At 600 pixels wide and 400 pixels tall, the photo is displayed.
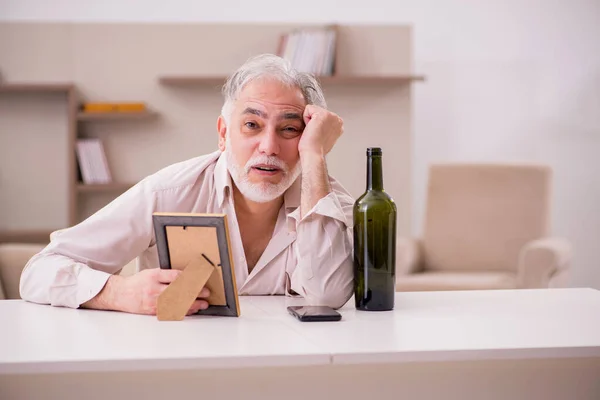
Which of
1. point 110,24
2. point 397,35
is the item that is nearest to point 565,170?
point 397,35

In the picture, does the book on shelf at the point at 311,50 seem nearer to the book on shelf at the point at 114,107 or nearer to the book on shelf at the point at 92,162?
the book on shelf at the point at 114,107

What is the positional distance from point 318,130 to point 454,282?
2.14 meters

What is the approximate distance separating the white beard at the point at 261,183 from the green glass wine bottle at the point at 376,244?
0.38 meters

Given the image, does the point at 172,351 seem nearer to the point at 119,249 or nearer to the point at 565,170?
the point at 119,249

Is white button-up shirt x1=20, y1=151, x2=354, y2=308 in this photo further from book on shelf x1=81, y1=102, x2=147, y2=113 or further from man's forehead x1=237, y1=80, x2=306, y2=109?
book on shelf x1=81, y1=102, x2=147, y2=113

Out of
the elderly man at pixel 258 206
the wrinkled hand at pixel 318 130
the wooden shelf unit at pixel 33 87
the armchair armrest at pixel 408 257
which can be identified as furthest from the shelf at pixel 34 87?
the wrinkled hand at pixel 318 130

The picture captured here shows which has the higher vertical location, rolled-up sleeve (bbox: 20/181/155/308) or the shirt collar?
the shirt collar

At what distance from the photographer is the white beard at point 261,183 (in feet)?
6.33

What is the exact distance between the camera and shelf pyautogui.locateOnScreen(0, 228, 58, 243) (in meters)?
4.90

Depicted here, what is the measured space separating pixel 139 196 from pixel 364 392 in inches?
34.2

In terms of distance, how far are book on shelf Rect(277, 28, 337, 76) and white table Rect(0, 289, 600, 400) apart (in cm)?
350

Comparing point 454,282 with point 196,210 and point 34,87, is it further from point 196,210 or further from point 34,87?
point 34,87

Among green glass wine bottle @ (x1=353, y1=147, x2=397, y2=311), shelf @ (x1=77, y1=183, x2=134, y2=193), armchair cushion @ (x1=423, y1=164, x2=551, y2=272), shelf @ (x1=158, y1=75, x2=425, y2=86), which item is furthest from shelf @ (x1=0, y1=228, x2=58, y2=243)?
green glass wine bottle @ (x1=353, y1=147, x2=397, y2=311)

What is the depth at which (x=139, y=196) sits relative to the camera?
195cm
